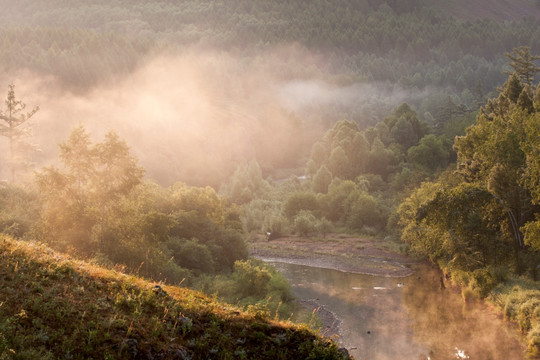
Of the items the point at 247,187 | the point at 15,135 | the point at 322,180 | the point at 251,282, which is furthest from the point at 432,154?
the point at 15,135

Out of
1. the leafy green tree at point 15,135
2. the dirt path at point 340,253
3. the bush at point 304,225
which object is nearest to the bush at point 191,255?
the dirt path at point 340,253

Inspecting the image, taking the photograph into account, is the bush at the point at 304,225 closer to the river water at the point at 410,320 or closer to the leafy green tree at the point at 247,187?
the leafy green tree at the point at 247,187

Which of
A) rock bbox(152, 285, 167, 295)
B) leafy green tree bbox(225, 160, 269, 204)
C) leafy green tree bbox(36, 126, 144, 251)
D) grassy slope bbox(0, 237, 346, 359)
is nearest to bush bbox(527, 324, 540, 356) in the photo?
grassy slope bbox(0, 237, 346, 359)

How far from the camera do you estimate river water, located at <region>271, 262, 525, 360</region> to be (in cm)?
3803

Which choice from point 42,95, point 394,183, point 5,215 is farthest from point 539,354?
point 42,95

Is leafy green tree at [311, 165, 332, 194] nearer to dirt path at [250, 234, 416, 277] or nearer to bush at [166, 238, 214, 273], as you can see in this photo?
dirt path at [250, 234, 416, 277]

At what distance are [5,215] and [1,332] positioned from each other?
30746mm

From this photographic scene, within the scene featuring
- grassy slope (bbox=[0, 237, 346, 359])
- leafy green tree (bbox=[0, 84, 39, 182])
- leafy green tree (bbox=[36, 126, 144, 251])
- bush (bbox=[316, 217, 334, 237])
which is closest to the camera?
grassy slope (bbox=[0, 237, 346, 359])

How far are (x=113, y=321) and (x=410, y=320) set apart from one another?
38129mm

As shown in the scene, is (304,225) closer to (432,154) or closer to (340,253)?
(340,253)

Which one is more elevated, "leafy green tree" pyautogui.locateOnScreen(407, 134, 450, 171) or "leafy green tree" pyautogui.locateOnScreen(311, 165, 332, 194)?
"leafy green tree" pyautogui.locateOnScreen(407, 134, 450, 171)

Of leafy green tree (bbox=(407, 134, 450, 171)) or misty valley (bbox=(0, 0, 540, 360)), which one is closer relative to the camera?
misty valley (bbox=(0, 0, 540, 360))

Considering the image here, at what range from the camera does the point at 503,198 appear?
166 feet

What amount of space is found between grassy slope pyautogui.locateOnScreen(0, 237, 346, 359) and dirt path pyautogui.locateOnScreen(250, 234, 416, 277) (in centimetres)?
5387
